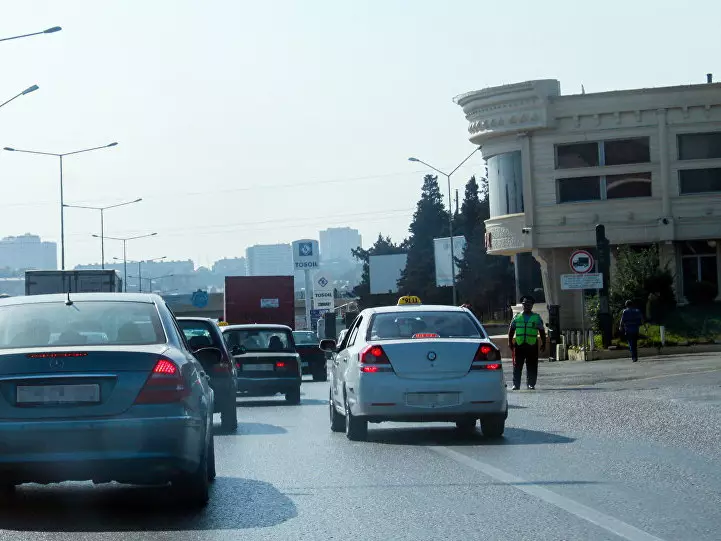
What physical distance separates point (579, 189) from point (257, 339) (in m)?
32.7

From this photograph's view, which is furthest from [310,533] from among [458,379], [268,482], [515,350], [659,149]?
[659,149]

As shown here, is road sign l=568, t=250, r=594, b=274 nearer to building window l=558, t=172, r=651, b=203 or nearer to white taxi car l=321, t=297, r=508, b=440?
building window l=558, t=172, r=651, b=203

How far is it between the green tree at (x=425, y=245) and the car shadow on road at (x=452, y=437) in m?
102

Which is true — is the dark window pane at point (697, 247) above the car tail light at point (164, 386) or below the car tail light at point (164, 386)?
above

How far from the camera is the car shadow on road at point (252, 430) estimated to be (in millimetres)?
17281

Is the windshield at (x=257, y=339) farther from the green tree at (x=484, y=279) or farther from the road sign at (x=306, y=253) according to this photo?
the green tree at (x=484, y=279)

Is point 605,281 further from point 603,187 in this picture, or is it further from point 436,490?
point 436,490

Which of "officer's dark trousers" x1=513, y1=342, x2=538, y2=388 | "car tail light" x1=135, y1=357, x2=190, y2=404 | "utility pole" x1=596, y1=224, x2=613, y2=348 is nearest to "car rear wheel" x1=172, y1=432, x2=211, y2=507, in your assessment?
"car tail light" x1=135, y1=357, x2=190, y2=404

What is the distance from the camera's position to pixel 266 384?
81.5 feet

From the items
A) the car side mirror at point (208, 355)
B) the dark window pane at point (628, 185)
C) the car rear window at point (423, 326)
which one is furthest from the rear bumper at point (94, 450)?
the dark window pane at point (628, 185)

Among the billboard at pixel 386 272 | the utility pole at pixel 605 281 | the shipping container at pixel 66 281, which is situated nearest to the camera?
the shipping container at pixel 66 281

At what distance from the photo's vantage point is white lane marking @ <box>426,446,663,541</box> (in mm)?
8312

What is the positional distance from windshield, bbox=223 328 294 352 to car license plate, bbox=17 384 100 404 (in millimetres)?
16675

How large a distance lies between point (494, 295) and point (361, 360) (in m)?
91.5
